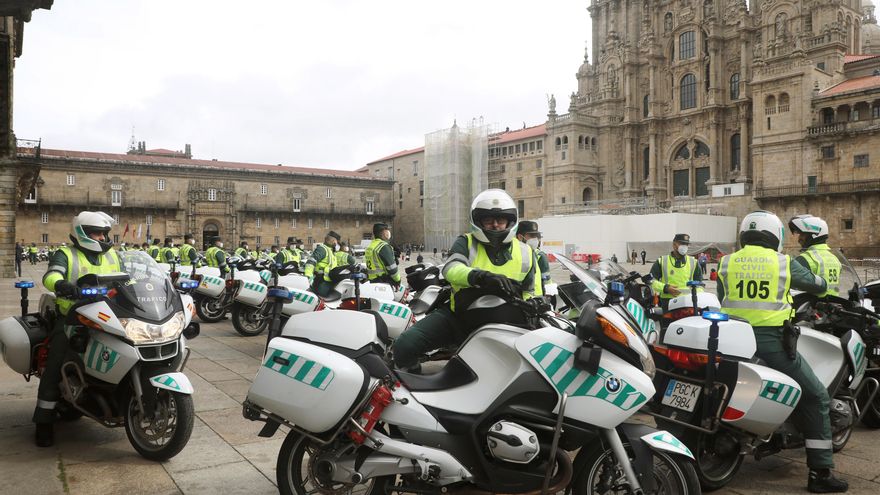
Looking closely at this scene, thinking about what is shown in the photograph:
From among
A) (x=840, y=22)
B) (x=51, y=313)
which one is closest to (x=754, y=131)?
(x=840, y=22)

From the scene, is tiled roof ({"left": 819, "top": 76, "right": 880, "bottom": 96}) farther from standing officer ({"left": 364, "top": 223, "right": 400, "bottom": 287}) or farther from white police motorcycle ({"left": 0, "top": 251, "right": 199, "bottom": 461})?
white police motorcycle ({"left": 0, "top": 251, "right": 199, "bottom": 461})

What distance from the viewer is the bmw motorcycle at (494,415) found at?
2.96 meters

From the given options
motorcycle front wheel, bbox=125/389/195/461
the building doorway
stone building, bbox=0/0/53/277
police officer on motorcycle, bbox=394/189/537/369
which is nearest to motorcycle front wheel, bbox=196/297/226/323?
stone building, bbox=0/0/53/277

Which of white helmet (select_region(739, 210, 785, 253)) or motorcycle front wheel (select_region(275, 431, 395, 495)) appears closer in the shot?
motorcycle front wheel (select_region(275, 431, 395, 495))

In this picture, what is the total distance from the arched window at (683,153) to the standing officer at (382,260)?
167 feet

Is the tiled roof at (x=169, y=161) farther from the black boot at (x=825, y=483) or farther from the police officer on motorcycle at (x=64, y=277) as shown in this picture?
the black boot at (x=825, y=483)

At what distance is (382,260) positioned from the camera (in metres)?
9.25

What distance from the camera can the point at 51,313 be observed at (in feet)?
16.3

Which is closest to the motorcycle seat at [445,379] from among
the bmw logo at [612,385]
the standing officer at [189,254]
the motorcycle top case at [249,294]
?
the bmw logo at [612,385]

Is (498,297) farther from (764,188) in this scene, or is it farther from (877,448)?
(764,188)

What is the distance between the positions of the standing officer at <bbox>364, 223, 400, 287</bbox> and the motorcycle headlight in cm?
496

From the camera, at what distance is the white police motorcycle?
13.8 ft

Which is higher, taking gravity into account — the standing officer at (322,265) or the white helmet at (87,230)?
the white helmet at (87,230)

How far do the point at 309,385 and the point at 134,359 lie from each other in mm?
1822
